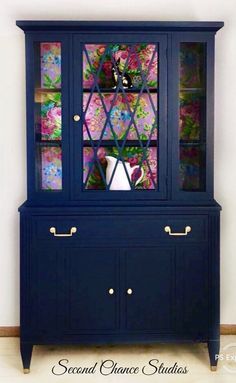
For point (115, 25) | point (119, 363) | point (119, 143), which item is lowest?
point (119, 363)

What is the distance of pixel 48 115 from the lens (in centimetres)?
295

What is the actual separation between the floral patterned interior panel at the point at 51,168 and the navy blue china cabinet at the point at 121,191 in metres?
0.02

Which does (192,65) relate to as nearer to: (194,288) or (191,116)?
(191,116)

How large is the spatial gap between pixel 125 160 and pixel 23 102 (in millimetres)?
737

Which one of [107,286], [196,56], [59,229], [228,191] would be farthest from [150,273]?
[196,56]

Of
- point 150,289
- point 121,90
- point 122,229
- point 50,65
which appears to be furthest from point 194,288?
point 50,65

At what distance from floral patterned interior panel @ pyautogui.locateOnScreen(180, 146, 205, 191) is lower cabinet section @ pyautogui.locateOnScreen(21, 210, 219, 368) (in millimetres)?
201

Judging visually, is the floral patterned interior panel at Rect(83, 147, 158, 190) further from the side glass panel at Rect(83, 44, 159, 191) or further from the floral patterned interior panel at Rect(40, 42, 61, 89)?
the floral patterned interior panel at Rect(40, 42, 61, 89)

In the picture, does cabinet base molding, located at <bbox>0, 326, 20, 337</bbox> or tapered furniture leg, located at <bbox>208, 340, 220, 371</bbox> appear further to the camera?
cabinet base molding, located at <bbox>0, 326, 20, 337</bbox>

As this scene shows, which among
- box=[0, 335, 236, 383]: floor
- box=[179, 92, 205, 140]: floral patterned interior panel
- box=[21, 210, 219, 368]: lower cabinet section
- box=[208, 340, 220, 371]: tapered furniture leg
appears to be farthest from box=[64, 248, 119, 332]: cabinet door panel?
box=[179, 92, 205, 140]: floral patterned interior panel

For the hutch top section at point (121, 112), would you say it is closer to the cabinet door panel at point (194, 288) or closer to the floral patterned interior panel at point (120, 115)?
the floral patterned interior panel at point (120, 115)

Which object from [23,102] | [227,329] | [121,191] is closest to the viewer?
[121,191]

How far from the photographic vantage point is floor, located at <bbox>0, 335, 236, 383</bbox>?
2.76 metres

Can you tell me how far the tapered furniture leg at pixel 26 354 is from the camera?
9.25 ft
